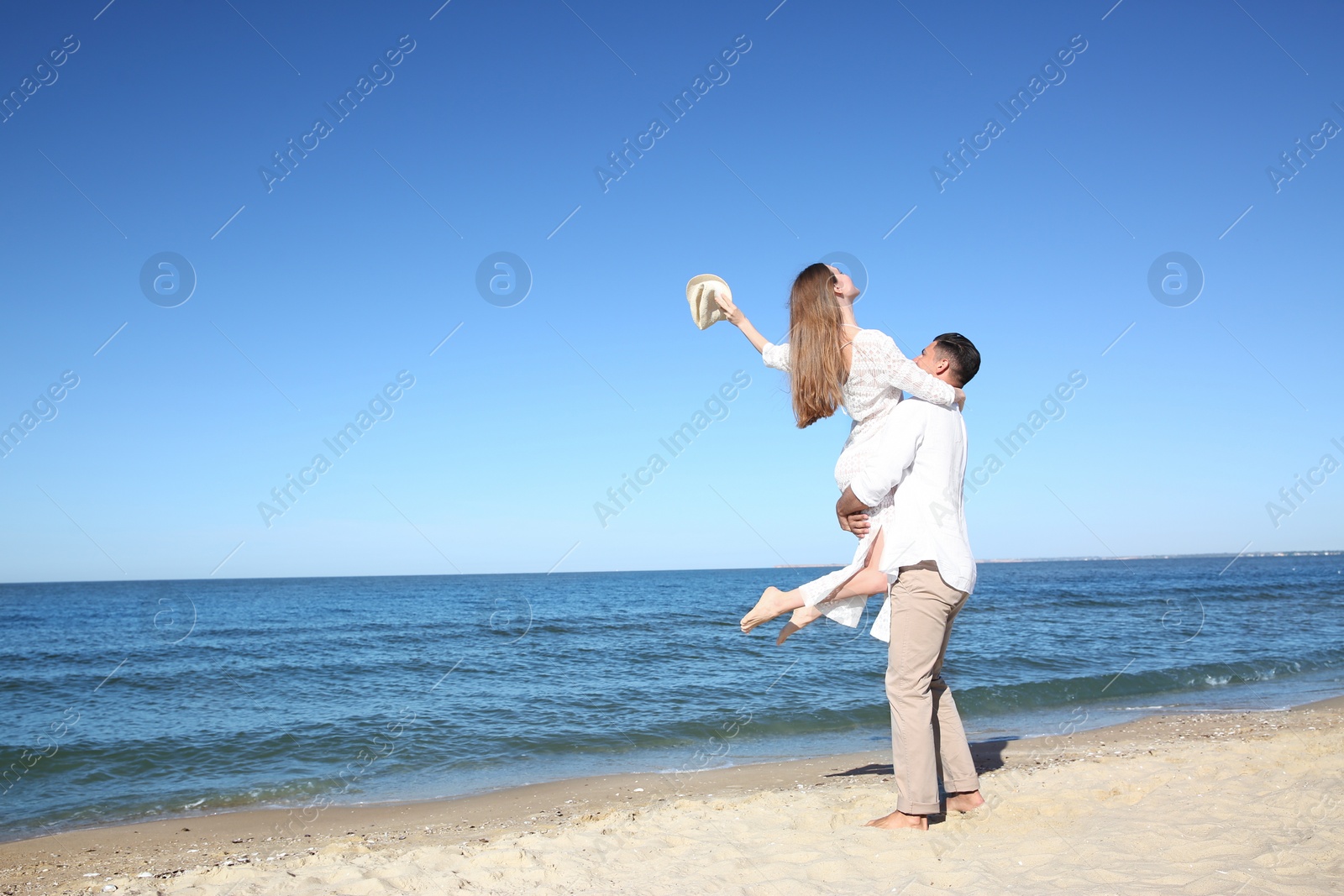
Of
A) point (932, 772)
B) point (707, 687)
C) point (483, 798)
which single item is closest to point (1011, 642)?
point (707, 687)

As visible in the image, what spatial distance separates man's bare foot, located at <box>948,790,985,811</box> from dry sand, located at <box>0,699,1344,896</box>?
0.05 m

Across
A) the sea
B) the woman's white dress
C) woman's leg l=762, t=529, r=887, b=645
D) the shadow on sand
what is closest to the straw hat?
the woman's white dress

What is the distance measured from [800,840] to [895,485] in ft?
5.76

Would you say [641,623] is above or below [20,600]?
below

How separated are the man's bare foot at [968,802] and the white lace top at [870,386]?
1813 millimetres

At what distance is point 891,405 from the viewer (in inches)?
134

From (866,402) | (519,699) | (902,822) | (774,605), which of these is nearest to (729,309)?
(866,402)

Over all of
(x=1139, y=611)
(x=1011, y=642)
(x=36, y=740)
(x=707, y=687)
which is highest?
(x=36, y=740)

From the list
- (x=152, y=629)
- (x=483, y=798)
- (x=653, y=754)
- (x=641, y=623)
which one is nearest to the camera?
(x=483, y=798)

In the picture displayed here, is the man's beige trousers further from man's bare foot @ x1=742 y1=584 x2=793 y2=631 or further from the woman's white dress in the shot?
man's bare foot @ x1=742 y1=584 x2=793 y2=631

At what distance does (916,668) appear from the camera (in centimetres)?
344

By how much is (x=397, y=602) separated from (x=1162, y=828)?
41.6 metres

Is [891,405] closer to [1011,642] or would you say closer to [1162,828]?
[1162,828]

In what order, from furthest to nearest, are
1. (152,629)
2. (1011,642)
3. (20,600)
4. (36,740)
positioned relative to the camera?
(20,600) < (152,629) < (1011,642) < (36,740)
